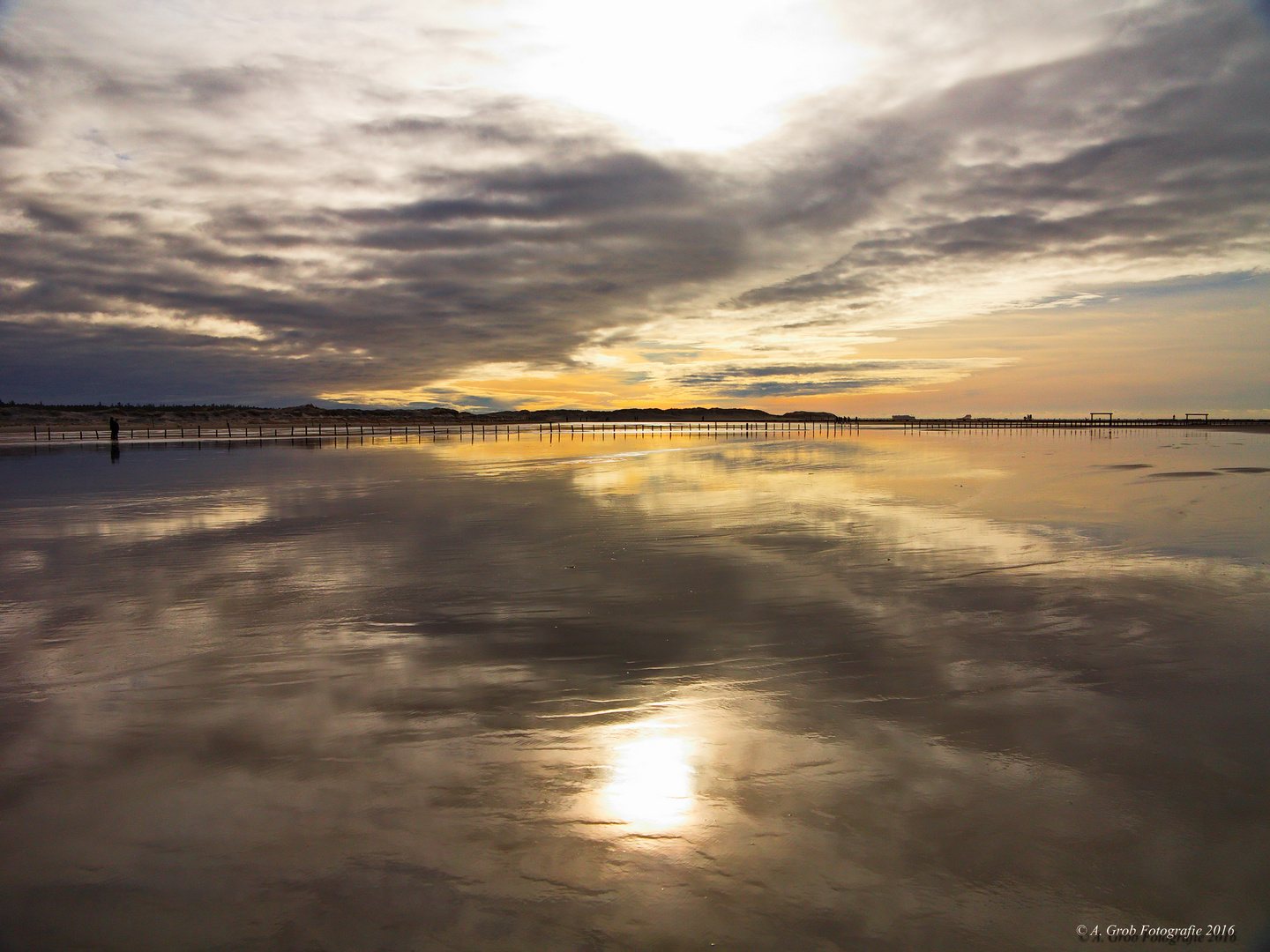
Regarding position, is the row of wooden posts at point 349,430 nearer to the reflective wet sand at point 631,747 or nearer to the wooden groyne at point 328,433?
the wooden groyne at point 328,433

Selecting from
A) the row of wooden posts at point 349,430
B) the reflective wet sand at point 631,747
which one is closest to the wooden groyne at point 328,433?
the row of wooden posts at point 349,430

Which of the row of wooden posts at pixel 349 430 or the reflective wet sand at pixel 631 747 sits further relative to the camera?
the row of wooden posts at pixel 349 430

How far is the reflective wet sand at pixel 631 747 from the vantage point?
155 inches

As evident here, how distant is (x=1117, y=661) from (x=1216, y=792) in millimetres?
2789

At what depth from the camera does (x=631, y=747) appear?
18.5ft

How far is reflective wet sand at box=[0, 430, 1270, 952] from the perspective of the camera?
155 inches

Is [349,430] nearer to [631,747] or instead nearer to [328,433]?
[328,433]

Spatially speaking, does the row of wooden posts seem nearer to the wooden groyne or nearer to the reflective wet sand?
the wooden groyne

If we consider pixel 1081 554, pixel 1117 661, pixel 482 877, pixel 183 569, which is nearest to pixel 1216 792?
pixel 1117 661

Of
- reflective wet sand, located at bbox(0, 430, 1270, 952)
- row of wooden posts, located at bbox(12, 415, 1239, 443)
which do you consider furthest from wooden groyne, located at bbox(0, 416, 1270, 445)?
reflective wet sand, located at bbox(0, 430, 1270, 952)

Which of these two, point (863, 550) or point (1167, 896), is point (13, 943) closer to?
point (1167, 896)

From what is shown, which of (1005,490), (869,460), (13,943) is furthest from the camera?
(869,460)

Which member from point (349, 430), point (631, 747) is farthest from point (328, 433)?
point (631, 747)

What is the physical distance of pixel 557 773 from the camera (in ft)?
17.1
